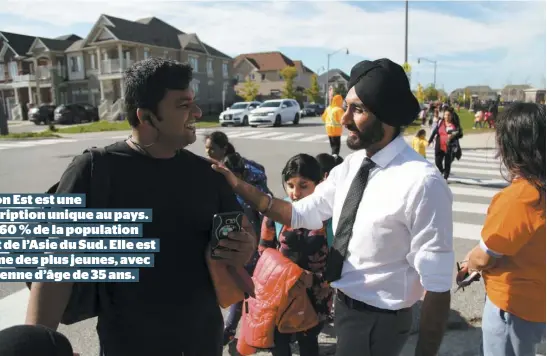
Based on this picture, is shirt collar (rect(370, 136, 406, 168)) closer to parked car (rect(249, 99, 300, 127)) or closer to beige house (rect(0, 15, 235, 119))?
parked car (rect(249, 99, 300, 127))

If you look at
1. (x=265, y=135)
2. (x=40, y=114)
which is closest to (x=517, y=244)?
(x=265, y=135)

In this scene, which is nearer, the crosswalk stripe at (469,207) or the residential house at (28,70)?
the crosswalk stripe at (469,207)

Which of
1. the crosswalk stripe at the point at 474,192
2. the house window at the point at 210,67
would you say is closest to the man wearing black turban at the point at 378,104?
the crosswalk stripe at the point at 474,192

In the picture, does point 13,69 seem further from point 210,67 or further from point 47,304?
point 47,304

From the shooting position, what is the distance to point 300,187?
3.16 metres

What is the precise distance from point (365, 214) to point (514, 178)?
2.46 feet

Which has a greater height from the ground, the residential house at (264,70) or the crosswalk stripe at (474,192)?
the residential house at (264,70)

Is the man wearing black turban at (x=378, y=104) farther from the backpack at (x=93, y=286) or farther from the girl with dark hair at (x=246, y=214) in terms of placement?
the girl with dark hair at (x=246, y=214)

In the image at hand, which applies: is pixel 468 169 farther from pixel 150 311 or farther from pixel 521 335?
pixel 150 311

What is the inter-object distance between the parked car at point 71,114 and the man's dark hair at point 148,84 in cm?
3527

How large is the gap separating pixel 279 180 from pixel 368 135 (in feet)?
25.8

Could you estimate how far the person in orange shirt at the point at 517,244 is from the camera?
1.95 metres

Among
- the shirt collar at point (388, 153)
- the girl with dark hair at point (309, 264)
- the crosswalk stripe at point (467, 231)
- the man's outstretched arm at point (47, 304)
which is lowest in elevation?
the crosswalk stripe at point (467, 231)

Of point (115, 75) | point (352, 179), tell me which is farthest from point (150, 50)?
point (352, 179)
